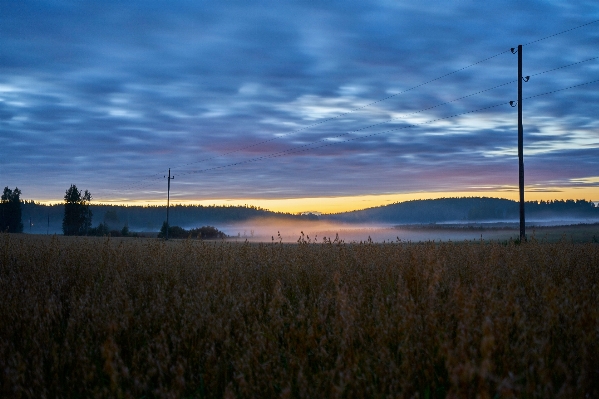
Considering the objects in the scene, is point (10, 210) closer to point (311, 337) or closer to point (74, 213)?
point (74, 213)

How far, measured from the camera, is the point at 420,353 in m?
3.77

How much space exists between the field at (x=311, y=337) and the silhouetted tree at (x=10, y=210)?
118045 millimetres

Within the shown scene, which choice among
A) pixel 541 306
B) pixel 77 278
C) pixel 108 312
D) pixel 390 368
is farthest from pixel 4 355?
pixel 541 306

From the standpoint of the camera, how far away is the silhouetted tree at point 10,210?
106688mm

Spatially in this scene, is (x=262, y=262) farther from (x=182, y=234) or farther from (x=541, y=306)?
(x=182, y=234)

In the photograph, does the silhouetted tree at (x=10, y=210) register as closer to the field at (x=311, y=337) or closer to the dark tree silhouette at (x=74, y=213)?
the dark tree silhouette at (x=74, y=213)

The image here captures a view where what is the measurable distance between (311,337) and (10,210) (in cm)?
12836

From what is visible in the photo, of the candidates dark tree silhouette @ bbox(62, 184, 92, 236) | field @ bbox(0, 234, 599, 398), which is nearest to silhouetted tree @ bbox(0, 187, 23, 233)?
dark tree silhouette @ bbox(62, 184, 92, 236)

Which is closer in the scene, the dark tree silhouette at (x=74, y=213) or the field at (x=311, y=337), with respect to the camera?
the field at (x=311, y=337)

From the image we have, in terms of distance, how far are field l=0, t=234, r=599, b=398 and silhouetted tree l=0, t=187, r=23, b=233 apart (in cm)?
11804

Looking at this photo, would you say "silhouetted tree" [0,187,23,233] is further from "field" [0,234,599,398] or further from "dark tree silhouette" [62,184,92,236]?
"field" [0,234,599,398]

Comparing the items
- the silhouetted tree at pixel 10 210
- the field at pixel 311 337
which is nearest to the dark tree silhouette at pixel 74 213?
the silhouetted tree at pixel 10 210

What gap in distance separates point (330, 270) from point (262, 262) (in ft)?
3.96

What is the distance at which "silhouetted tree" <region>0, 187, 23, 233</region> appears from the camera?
10669 cm
